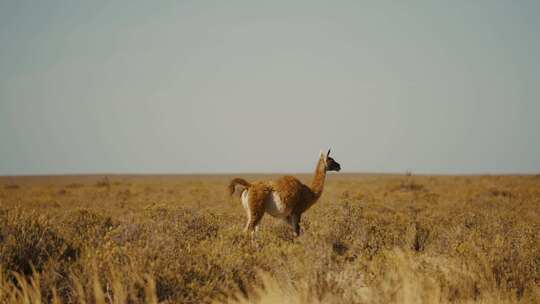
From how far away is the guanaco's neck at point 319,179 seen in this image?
9211 millimetres

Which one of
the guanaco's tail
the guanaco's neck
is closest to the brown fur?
the guanaco's tail

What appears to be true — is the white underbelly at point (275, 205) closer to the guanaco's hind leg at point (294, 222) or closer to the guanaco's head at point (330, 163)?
the guanaco's hind leg at point (294, 222)

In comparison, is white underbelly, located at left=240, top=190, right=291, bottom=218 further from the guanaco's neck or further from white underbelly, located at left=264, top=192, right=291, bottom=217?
the guanaco's neck

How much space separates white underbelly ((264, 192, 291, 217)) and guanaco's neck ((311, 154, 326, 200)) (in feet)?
3.49

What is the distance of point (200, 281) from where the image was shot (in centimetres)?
504

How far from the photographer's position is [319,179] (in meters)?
9.39

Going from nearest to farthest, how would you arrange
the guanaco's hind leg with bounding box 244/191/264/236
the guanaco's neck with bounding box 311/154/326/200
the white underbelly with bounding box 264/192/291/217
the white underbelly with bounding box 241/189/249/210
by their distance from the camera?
the guanaco's hind leg with bounding box 244/191/264/236, the white underbelly with bounding box 264/192/291/217, the white underbelly with bounding box 241/189/249/210, the guanaco's neck with bounding box 311/154/326/200

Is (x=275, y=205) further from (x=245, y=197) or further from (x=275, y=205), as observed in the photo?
(x=245, y=197)

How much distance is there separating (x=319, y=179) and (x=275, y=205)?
5.03 ft

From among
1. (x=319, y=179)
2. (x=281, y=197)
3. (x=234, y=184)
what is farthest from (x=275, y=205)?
(x=319, y=179)

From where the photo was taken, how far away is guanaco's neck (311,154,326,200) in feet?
30.2

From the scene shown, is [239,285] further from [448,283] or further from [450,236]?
[450,236]

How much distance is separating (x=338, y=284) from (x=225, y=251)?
5.71 feet

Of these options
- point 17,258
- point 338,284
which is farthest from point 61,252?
point 338,284
